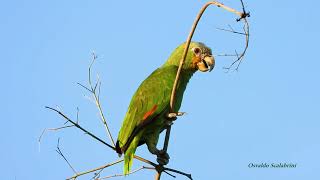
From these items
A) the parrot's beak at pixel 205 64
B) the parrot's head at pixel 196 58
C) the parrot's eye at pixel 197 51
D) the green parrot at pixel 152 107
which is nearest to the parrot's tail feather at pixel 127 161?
the green parrot at pixel 152 107

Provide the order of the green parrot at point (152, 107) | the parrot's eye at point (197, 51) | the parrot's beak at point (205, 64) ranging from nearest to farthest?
the green parrot at point (152, 107)
the parrot's beak at point (205, 64)
the parrot's eye at point (197, 51)

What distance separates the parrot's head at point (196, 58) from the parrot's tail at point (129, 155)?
4.80ft

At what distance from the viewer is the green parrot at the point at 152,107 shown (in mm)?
5699

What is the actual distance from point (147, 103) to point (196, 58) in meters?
1.20

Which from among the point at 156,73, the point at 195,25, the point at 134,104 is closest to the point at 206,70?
the point at 156,73

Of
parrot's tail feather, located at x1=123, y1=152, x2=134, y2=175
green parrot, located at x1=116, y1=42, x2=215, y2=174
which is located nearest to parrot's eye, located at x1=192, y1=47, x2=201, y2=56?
green parrot, located at x1=116, y1=42, x2=215, y2=174

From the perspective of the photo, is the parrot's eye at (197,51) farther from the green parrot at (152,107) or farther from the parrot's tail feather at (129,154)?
the parrot's tail feather at (129,154)

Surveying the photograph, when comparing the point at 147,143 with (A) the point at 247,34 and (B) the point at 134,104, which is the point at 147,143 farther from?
(A) the point at 247,34

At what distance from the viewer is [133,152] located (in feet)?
18.7

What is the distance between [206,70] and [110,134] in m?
2.81

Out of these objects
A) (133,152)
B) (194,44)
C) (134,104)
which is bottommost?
(133,152)


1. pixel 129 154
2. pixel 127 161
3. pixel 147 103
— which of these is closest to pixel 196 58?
pixel 147 103

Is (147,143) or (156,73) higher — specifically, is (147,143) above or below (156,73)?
below

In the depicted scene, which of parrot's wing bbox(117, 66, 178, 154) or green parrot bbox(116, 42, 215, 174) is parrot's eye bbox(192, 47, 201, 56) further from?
parrot's wing bbox(117, 66, 178, 154)
